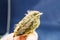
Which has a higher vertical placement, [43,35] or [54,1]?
[54,1]

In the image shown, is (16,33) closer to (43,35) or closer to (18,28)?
(18,28)

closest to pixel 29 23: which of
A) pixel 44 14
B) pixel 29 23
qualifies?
pixel 29 23

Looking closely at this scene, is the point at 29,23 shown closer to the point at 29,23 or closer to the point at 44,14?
the point at 29,23

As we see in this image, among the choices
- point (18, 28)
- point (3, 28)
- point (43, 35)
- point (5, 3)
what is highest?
point (5, 3)

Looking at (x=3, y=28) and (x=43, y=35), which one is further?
(x=3, y=28)

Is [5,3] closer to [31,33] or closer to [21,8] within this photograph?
[21,8]

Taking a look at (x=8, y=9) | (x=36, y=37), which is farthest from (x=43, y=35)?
(x=8, y=9)
